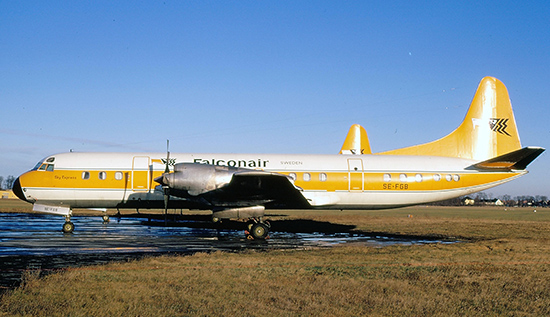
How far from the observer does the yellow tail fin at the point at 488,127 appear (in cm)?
2103

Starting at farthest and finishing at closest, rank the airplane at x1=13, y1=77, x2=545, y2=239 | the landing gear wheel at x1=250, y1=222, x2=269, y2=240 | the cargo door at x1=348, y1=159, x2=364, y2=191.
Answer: the cargo door at x1=348, y1=159, x2=364, y2=191, the airplane at x1=13, y1=77, x2=545, y2=239, the landing gear wheel at x1=250, y1=222, x2=269, y2=240

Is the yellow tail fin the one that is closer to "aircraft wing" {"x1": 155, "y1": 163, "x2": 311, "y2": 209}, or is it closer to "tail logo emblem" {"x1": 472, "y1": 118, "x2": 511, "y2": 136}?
"tail logo emblem" {"x1": 472, "y1": 118, "x2": 511, "y2": 136}

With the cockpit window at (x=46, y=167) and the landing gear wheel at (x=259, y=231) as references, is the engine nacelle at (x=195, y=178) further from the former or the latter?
the cockpit window at (x=46, y=167)

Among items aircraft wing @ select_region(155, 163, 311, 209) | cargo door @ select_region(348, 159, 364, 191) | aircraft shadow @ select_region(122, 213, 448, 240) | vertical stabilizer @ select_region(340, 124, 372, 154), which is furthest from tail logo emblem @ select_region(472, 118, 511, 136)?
aircraft wing @ select_region(155, 163, 311, 209)

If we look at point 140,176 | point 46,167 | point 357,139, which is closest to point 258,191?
point 140,176

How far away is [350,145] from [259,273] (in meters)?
19.9

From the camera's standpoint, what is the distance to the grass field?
668 cm

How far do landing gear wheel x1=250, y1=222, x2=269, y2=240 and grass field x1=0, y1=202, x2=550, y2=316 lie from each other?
5164 mm

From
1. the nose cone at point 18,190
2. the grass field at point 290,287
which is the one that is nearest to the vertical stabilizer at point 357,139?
the grass field at point 290,287

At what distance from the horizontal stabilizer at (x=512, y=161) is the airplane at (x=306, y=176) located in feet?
0.12

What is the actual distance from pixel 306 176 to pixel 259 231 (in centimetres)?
337

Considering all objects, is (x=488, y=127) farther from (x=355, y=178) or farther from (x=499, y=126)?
(x=355, y=178)

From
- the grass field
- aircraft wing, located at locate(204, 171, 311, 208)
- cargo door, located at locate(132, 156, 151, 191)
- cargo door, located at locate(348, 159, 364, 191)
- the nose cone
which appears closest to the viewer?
the grass field

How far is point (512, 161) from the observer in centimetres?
1934
